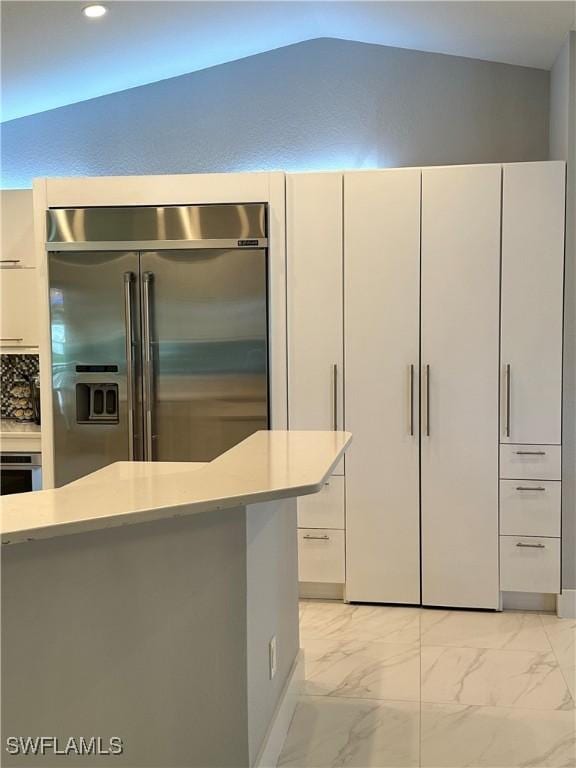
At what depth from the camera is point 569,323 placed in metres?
3.82

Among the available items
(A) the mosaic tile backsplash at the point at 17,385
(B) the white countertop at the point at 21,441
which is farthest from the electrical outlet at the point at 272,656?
(A) the mosaic tile backsplash at the point at 17,385

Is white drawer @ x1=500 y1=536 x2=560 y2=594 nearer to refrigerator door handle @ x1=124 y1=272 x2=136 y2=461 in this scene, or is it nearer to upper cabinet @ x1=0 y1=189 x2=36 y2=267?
refrigerator door handle @ x1=124 y1=272 x2=136 y2=461

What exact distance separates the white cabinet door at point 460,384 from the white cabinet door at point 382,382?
7cm

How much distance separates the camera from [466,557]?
395cm

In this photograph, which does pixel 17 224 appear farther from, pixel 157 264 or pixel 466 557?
pixel 466 557

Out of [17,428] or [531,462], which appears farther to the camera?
[17,428]

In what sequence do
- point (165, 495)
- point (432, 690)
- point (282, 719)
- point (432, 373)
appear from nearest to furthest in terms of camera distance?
point (165, 495)
point (282, 719)
point (432, 690)
point (432, 373)

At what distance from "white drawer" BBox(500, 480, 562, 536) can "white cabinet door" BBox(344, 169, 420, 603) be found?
17.2 inches

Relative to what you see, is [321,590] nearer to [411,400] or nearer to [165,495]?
[411,400]

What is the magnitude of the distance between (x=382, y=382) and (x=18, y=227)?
223 cm

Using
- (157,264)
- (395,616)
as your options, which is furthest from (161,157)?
(395,616)

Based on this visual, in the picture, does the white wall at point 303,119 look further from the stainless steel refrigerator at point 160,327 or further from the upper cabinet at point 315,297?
the stainless steel refrigerator at point 160,327

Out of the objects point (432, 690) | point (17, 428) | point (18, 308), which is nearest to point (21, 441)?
point (17, 428)

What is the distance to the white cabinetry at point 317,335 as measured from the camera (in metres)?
3.98
